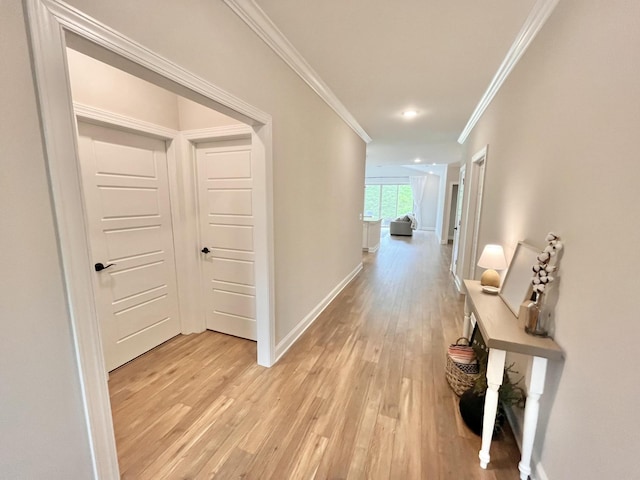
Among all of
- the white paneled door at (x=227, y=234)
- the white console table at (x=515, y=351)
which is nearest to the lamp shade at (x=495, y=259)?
the white console table at (x=515, y=351)

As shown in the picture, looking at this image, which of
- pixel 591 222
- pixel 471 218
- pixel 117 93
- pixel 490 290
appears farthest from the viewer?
pixel 471 218

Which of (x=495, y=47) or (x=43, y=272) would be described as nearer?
(x=43, y=272)

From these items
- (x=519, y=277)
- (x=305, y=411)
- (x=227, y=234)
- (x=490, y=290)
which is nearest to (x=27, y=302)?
(x=305, y=411)

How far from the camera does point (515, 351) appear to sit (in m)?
1.31

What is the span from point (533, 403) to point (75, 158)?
90.5 inches

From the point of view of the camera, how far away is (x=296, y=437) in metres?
1.70

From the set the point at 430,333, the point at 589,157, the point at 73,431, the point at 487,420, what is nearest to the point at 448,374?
the point at 487,420

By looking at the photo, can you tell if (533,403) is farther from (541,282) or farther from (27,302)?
(27,302)

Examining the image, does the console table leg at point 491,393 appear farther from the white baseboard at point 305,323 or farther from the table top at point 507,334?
the white baseboard at point 305,323

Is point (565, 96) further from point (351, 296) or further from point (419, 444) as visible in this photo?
point (351, 296)

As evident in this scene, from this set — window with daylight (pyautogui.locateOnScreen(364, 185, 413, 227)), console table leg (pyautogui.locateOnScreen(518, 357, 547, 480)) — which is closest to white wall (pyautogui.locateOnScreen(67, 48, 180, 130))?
console table leg (pyautogui.locateOnScreen(518, 357, 547, 480))

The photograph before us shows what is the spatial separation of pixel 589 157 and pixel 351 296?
3331 millimetres

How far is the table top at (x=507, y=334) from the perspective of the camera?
1298 millimetres

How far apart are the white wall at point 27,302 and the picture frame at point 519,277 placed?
2227 mm
